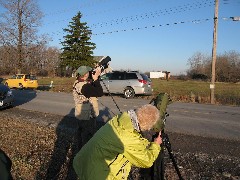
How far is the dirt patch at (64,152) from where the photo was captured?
5.90 m

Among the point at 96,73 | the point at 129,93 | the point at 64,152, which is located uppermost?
the point at 96,73

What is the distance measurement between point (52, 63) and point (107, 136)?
88.4m

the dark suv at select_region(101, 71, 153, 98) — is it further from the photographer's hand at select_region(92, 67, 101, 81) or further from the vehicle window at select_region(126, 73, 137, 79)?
the photographer's hand at select_region(92, 67, 101, 81)

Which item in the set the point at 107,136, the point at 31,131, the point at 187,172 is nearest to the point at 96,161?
the point at 107,136

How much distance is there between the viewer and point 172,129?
10.4m

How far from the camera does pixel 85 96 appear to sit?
569cm

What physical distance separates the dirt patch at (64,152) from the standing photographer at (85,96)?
Result: 536 mm

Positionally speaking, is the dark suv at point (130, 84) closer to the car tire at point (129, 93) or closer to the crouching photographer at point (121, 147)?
the car tire at point (129, 93)

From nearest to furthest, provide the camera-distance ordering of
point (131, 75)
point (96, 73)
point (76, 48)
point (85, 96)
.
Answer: point (96, 73), point (85, 96), point (131, 75), point (76, 48)

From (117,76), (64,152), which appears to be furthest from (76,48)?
A: (64,152)

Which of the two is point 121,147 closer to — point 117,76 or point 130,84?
point 130,84

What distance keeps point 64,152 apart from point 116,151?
4258 millimetres

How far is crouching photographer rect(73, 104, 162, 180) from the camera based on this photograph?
10.3 feet

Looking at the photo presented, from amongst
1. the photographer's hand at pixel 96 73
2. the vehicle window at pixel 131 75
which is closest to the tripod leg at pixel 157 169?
the photographer's hand at pixel 96 73
